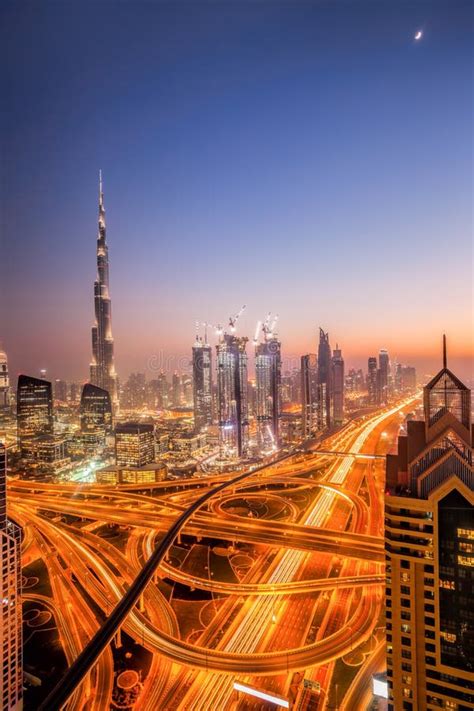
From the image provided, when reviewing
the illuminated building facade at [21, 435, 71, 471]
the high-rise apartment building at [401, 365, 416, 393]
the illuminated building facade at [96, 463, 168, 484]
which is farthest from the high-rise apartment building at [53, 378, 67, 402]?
the high-rise apartment building at [401, 365, 416, 393]

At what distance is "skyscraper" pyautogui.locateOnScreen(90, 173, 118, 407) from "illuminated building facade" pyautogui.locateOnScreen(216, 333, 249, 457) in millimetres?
13604

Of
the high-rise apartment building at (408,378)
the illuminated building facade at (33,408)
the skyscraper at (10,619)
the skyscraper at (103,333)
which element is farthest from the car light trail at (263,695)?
the high-rise apartment building at (408,378)

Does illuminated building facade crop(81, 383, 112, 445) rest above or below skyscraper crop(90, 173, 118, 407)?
below

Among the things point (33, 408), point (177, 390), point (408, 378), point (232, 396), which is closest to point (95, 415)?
point (33, 408)

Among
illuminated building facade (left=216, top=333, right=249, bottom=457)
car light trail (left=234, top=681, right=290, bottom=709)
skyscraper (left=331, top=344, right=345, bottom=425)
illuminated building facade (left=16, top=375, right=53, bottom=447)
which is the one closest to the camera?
car light trail (left=234, top=681, right=290, bottom=709)

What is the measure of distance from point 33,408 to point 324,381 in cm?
1817

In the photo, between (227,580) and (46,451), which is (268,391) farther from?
(227,580)

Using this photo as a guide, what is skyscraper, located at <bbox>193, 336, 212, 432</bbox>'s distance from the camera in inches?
1128

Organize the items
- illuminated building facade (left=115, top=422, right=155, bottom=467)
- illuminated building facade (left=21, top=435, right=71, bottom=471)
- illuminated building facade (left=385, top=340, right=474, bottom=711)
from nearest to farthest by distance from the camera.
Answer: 1. illuminated building facade (left=385, top=340, right=474, bottom=711)
2. illuminated building facade (left=115, top=422, right=155, bottom=467)
3. illuminated building facade (left=21, top=435, right=71, bottom=471)

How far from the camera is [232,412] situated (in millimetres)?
21672

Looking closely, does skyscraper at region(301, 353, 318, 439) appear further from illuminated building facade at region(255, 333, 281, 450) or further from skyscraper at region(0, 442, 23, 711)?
skyscraper at region(0, 442, 23, 711)

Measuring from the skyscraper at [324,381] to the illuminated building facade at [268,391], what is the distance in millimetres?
3695

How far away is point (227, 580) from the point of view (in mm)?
8023

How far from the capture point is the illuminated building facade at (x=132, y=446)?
1883 cm
